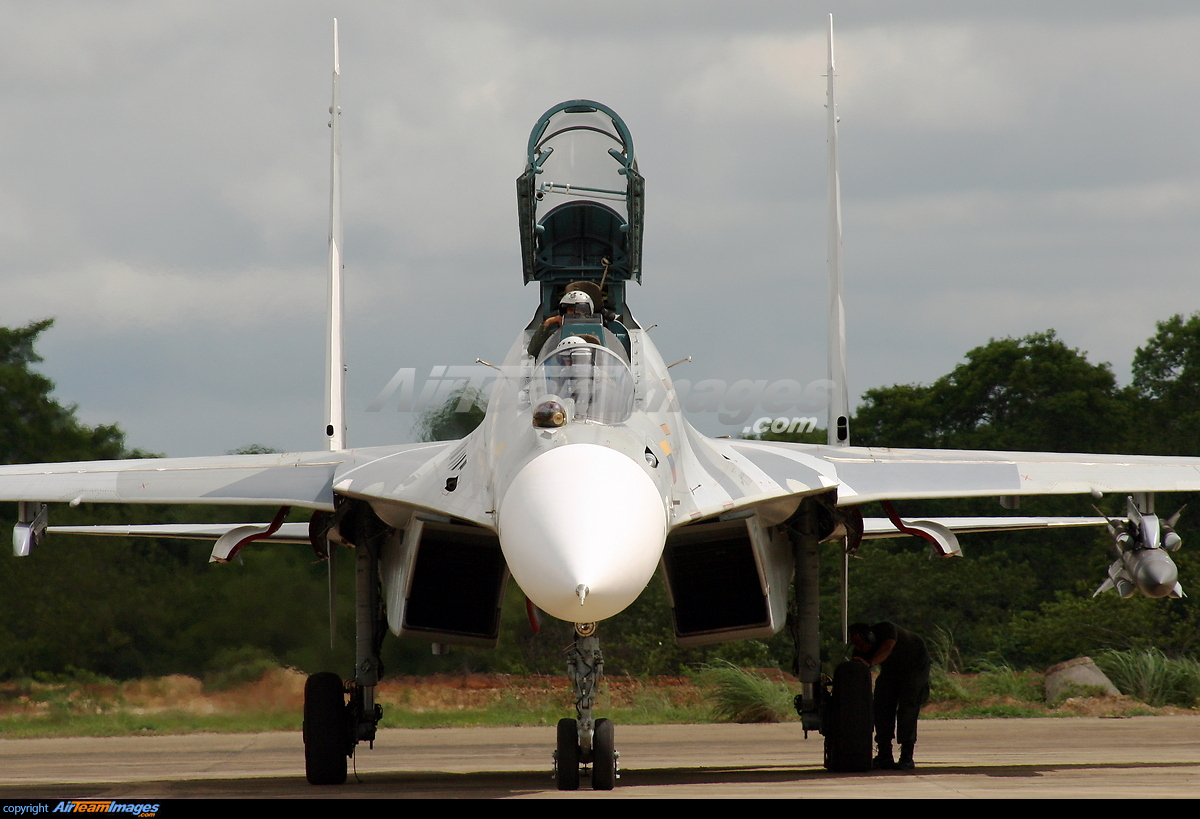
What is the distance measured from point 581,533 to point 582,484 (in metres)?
0.36

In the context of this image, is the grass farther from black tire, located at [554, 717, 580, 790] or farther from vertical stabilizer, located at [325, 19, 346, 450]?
black tire, located at [554, 717, 580, 790]

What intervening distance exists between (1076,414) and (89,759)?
27.8m

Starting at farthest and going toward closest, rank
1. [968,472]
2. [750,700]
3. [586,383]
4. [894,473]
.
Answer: [750,700]
[968,472]
[894,473]
[586,383]

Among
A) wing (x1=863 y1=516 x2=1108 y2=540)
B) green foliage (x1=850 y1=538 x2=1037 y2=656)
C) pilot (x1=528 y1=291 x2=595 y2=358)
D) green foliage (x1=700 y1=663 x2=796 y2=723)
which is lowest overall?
green foliage (x1=700 y1=663 x2=796 y2=723)

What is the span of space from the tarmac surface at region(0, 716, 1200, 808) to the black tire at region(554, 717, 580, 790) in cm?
13

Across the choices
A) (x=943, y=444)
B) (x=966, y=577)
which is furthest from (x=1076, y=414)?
(x=966, y=577)

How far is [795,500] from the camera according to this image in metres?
10.2

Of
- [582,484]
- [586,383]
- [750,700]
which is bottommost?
[750,700]

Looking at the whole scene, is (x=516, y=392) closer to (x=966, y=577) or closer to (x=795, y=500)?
(x=795, y=500)

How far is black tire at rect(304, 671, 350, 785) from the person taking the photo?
1034 cm

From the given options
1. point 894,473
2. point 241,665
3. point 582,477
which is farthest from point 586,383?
point 241,665

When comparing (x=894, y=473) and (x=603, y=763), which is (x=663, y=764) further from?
(x=603, y=763)

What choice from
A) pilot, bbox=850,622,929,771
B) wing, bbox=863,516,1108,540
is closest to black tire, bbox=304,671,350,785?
pilot, bbox=850,622,929,771

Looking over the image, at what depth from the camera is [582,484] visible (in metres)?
7.03
